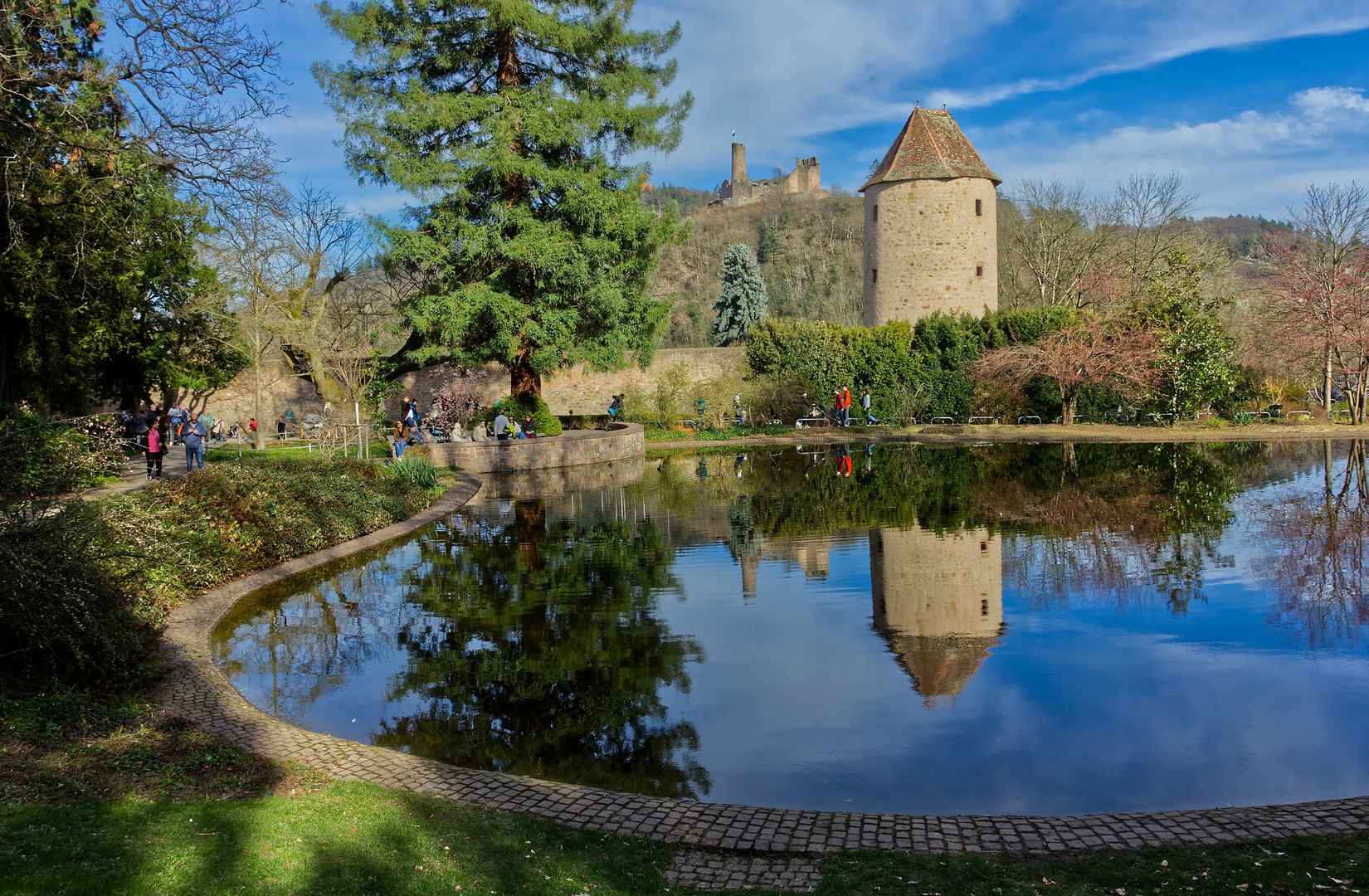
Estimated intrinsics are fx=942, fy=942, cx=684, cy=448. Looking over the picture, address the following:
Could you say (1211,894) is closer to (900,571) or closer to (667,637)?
(667,637)

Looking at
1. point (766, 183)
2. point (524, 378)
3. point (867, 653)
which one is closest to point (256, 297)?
point (524, 378)

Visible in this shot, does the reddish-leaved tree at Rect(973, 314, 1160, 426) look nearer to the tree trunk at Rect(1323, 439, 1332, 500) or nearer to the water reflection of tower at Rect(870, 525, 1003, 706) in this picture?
the tree trunk at Rect(1323, 439, 1332, 500)

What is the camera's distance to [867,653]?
7.37 m

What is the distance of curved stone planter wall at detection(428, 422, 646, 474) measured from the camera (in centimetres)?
2073

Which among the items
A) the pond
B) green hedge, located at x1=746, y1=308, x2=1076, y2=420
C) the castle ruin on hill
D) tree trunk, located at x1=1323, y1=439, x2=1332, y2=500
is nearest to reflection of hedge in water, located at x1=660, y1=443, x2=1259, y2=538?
the pond

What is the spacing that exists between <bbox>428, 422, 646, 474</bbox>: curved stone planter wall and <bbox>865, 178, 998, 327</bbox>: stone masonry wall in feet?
47.7

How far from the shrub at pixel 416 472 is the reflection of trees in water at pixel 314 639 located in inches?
223

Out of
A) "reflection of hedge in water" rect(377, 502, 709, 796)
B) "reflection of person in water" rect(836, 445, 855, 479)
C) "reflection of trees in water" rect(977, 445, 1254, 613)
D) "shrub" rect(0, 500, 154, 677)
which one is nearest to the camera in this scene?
"reflection of hedge in water" rect(377, 502, 709, 796)

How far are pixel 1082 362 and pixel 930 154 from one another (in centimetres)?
1000

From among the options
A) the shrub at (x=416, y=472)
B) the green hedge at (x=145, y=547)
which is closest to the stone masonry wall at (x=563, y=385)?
the shrub at (x=416, y=472)

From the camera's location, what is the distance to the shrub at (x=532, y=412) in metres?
22.9

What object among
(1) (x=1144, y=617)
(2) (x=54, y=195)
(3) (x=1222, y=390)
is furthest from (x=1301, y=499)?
(2) (x=54, y=195)

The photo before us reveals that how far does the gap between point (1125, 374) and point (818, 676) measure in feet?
82.0

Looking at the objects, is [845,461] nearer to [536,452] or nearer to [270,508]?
[536,452]
